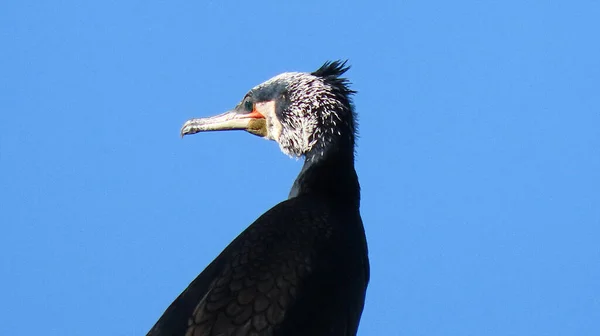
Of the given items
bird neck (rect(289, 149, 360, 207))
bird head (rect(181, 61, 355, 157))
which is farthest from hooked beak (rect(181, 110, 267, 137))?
bird neck (rect(289, 149, 360, 207))

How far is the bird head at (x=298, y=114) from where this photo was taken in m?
4.83

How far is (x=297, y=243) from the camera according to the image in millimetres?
4094

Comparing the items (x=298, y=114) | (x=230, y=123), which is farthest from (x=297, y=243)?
(x=230, y=123)

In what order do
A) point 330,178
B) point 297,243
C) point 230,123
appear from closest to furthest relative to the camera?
point 297,243
point 330,178
point 230,123

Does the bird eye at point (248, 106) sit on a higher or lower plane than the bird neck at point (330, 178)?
higher

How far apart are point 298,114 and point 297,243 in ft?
3.12

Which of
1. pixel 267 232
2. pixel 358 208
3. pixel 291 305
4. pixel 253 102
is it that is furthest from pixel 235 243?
pixel 253 102

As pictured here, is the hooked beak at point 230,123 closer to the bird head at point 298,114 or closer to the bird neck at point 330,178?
the bird head at point 298,114

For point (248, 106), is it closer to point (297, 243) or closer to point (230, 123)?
point (230, 123)

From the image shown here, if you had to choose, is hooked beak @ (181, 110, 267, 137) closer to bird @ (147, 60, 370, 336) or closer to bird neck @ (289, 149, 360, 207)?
bird @ (147, 60, 370, 336)

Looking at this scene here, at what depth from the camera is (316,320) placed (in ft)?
13.0

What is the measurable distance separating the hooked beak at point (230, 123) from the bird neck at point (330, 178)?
0.35 m

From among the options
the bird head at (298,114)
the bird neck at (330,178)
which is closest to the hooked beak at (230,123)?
the bird head at (298,114)

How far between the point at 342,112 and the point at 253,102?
483 mm
